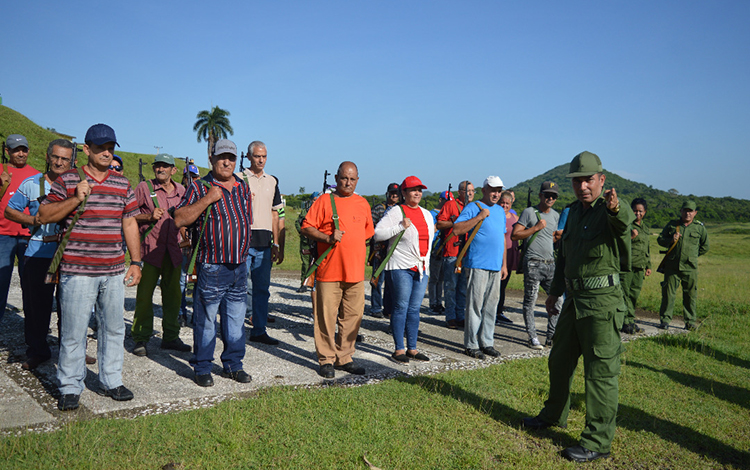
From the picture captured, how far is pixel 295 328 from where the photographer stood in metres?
7.91

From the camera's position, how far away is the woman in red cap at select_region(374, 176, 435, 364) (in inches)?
240

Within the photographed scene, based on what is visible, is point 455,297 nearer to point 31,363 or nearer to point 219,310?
point 219,310

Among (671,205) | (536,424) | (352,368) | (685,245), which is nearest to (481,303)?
(352,368)

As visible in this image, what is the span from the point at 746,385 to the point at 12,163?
9.07 metres

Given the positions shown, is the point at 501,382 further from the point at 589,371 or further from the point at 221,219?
the point at 221,219

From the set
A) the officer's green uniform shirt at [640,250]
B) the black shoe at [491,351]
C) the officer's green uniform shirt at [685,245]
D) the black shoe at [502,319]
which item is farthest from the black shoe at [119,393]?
the officer's green uniform shirt at [685,245]

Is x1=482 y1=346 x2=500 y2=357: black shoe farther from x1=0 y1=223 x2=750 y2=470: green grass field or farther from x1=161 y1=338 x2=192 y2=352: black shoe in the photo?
x1=161 y1=338 x2=192 y2=352: black shoe

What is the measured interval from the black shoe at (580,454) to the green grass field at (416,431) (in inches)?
3.0

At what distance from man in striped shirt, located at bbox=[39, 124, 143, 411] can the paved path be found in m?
0.24

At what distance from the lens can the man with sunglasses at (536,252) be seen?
7.49m

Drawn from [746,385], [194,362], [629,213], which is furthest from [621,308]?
[194,362]

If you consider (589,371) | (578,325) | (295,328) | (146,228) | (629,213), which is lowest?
(295,328)

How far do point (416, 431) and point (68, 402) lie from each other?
2892 millimetres

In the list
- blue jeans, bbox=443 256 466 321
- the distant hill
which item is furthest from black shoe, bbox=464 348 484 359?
the distant hill
